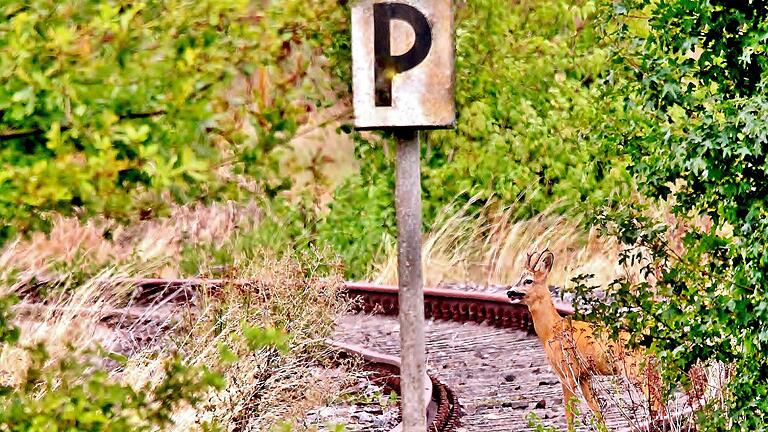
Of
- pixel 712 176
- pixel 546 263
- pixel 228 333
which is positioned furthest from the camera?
pixel 228 333

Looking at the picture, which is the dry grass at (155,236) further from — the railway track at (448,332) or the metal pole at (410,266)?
the metal pole at (410,266)

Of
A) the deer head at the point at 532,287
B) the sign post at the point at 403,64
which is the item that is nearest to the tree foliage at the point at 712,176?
the sign post at the point at 403,64

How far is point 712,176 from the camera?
6.21 meters

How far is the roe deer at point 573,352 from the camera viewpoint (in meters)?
7.83

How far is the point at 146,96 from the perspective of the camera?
379 cm

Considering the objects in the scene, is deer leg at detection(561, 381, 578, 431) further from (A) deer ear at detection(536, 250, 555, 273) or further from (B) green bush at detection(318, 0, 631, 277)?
(B) green bush at detection(318, 0, 631, 277)

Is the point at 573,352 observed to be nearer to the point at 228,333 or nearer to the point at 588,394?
the point at 588,394

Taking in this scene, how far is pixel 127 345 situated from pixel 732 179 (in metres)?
6.26

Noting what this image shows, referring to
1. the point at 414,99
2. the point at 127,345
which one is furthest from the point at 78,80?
the point at 127,345

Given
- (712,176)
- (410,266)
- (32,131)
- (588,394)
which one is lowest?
(588,394)

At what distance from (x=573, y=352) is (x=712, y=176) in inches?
81.0

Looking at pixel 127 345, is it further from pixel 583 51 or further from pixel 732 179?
pixel 583 51

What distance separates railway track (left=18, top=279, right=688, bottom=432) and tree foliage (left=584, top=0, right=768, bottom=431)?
2.21m

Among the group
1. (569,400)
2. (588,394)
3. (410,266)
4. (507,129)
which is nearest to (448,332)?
(507,129)
